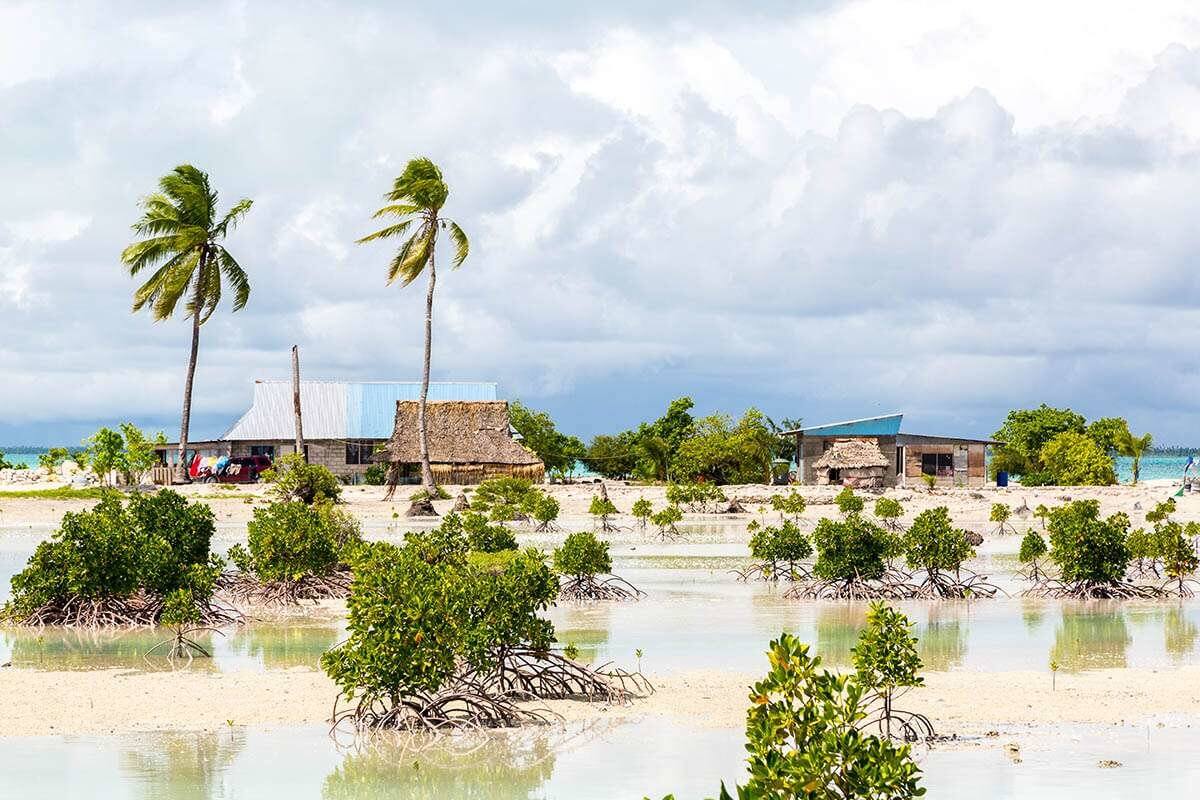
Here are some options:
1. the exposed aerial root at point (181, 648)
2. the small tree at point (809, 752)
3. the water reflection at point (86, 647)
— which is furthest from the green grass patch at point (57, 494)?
the small tree at point (809, 752)

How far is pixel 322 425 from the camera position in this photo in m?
65.6

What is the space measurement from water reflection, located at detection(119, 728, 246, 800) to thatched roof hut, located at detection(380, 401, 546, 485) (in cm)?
4737

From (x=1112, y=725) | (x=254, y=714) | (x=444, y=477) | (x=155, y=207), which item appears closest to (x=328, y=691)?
(x=254, y=714)

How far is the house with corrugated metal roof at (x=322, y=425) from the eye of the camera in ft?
211

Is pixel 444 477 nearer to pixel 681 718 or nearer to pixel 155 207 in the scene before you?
pixel 155 207

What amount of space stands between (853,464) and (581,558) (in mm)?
39737

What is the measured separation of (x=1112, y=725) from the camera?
13.8m

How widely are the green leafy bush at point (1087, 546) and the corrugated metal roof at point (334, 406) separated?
4458cm

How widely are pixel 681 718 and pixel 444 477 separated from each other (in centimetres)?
4787

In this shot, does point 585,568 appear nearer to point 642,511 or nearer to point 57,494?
point 642,511

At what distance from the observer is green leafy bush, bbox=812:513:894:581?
23.5m

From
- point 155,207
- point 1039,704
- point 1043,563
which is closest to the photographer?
point 1039,704

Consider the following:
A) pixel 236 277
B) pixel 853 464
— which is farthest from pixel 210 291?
pixel 853 464

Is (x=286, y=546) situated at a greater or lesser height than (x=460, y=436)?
lesser
